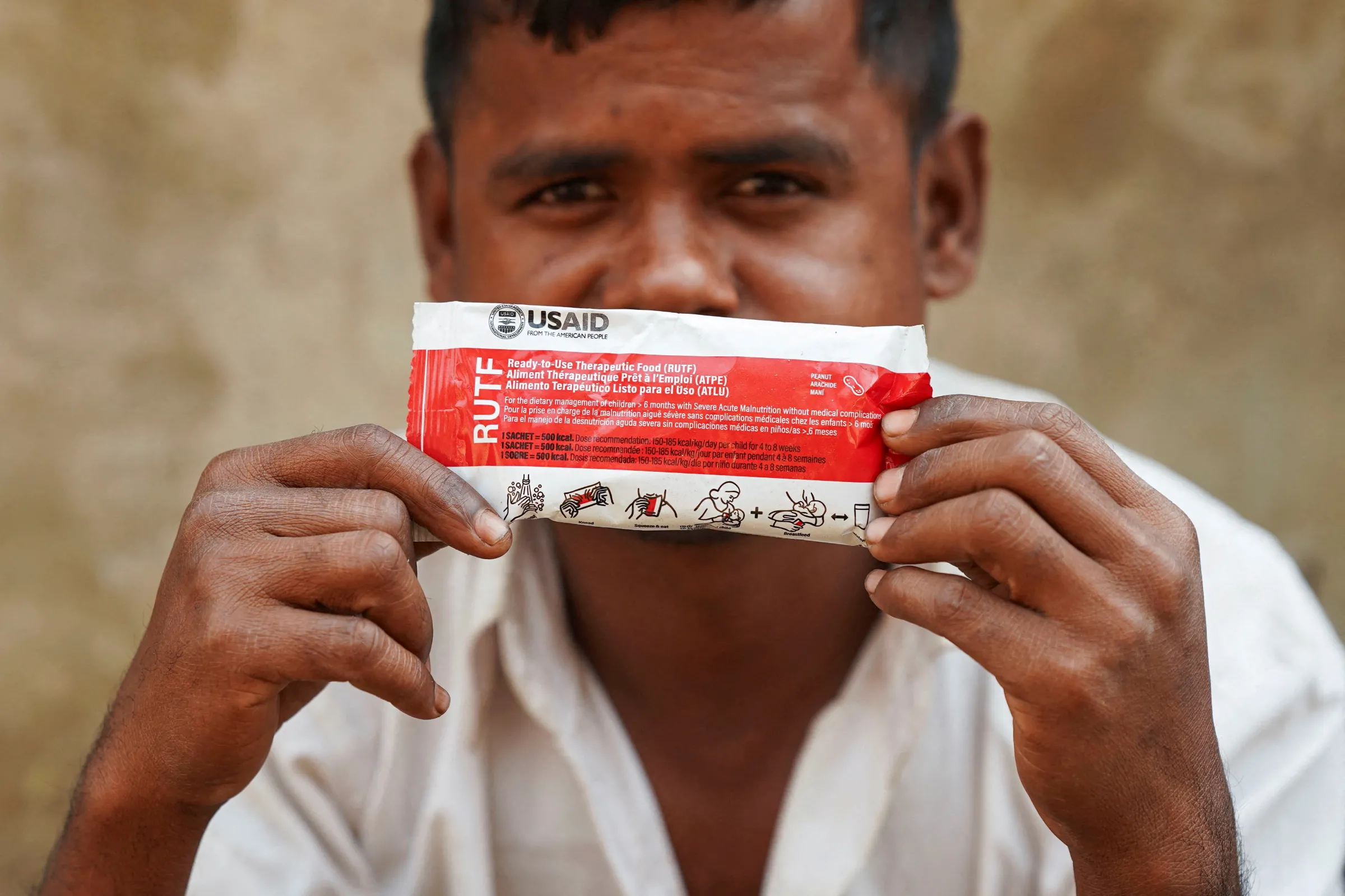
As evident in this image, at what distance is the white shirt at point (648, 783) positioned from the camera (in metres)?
1.60

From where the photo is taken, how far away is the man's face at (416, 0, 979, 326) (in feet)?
4.69

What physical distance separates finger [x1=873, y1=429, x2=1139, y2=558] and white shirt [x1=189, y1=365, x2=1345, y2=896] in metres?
0.53

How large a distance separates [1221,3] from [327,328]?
2.00 m

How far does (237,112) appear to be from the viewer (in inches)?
99.0

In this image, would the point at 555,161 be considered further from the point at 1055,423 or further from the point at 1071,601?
the point at 1071,601

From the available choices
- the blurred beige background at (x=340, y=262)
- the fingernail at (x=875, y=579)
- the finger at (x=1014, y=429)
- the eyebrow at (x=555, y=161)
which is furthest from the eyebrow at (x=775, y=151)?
the blurred beige background at (x=340, y=262)

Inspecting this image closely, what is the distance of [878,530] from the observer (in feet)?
3.84

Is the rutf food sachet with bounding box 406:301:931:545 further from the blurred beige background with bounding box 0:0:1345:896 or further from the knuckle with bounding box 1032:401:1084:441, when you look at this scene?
the blurred beige background with bounding box 0:0:1345:896

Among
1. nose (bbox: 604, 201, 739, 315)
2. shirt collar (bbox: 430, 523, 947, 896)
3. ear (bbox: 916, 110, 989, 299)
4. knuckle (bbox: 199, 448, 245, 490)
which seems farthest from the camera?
ear (bbox: 916, 110, 989, 299)

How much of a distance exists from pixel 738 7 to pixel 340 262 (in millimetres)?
1405

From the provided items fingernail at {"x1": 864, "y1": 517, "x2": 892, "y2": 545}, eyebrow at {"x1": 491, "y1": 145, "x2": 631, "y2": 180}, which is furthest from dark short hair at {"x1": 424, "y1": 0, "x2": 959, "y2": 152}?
fingernail at {"x1": 864, "y1": 517, "x2": 892, "y2": 545}

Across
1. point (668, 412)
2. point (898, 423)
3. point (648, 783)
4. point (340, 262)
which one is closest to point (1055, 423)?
point (898, 423)

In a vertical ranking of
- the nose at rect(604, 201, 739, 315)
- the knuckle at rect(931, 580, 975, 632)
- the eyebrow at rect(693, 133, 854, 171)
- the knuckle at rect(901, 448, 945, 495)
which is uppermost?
the eyebrow at rect(693, 133, 854, 171)

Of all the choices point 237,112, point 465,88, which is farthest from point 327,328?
point 465,88
